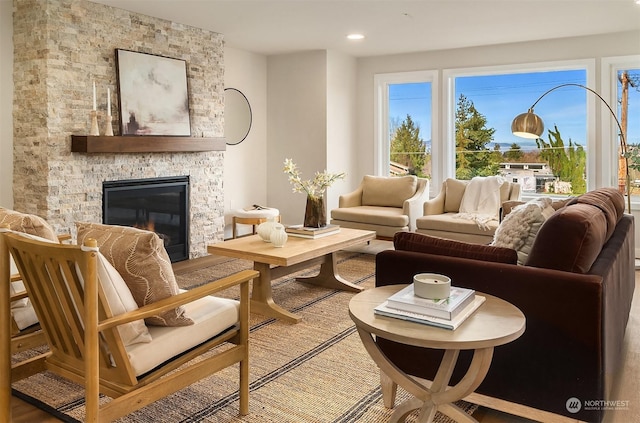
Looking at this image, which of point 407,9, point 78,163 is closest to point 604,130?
point 407,9

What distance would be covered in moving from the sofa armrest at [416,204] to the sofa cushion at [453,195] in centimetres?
25

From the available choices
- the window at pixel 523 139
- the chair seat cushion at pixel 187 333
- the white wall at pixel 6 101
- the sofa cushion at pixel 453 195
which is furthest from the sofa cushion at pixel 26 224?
the window at pixel 523 139

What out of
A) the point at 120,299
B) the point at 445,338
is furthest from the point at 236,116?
the point at 445,338

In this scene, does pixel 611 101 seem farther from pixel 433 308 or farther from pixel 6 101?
pixel 6 101

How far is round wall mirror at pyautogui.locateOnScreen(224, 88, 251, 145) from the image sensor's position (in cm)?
635

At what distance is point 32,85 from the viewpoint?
418 cm

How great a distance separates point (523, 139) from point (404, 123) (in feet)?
5.06

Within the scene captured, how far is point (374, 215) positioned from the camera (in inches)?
215

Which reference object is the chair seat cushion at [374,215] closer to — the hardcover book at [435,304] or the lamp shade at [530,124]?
the lamp shade at [530,124]

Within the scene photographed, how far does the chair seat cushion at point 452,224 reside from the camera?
16.1 feet

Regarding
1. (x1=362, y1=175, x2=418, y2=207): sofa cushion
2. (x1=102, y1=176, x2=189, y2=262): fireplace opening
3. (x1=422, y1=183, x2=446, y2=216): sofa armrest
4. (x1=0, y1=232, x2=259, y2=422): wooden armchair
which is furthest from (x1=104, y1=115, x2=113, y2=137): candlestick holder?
(x1=422, y1=183, x2=446, y2=216): sofa armrest

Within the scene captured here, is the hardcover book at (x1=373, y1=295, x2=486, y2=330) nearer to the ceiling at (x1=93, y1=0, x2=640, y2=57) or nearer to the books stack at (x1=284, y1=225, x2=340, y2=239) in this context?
the books stack at (x1=284, y1=225, x2=340, y2=239)

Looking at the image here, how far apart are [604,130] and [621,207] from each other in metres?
2.90

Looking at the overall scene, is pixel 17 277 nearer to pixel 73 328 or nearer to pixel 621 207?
pixel 73 328
